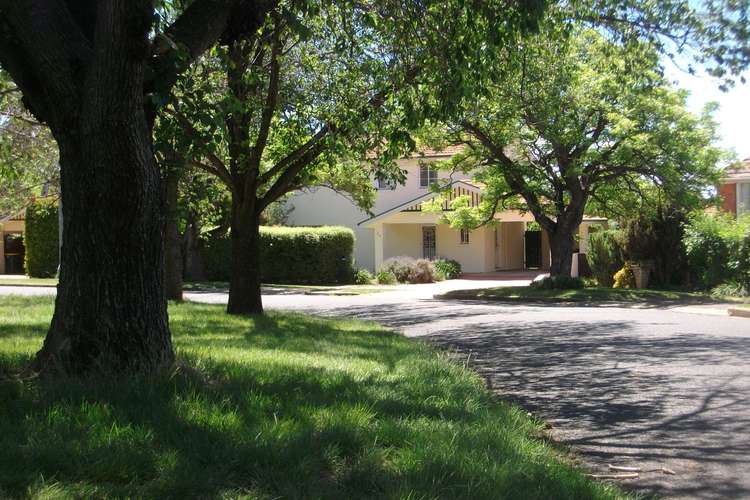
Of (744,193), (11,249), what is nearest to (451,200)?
(744,193)

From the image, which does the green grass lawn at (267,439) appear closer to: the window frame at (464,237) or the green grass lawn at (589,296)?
the green grass lawn at (589,296)

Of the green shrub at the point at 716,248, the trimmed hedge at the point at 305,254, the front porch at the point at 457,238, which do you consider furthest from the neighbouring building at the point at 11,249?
the green shrub at the point at 716,248

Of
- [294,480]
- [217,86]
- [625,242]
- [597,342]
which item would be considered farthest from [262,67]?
[625,242]

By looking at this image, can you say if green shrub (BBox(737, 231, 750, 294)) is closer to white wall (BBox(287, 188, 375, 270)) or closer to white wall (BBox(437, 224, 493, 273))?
white wall (BBox(437, 224, 493, 273))

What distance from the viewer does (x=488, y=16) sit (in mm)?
9398

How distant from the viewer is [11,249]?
151 feet

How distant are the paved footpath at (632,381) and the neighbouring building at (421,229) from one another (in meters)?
18.8

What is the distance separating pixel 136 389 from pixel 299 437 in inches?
57.1

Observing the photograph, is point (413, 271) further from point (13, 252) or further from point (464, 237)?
point (13, 252)

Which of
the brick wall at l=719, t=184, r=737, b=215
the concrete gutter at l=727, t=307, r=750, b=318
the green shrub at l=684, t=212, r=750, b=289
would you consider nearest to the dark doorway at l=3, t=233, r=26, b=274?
the green shrub at l=684, t=212, r=750, b=289

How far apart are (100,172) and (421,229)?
112 feet

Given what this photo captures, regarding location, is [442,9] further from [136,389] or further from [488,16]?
[136,389]

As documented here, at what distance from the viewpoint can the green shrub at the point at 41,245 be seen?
3675 cm

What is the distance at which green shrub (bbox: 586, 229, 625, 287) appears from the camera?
28688 mm
